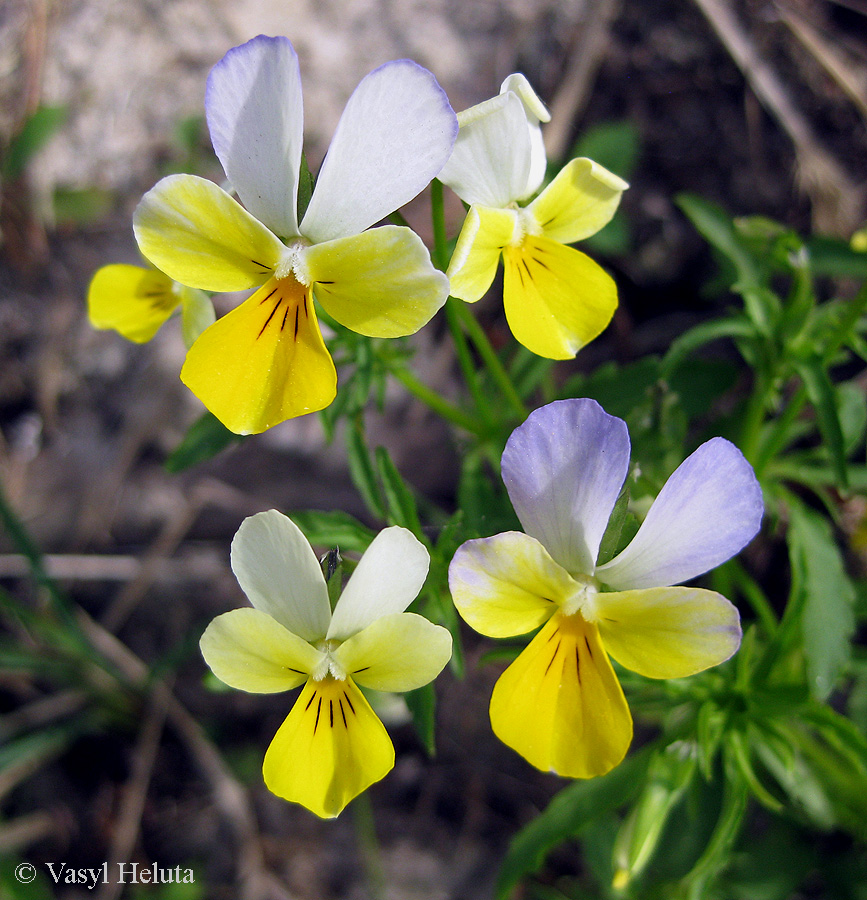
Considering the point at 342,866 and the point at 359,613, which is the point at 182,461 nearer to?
the point at 359,613

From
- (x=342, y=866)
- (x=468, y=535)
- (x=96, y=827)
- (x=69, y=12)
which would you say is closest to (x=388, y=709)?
(x=468, y=535)

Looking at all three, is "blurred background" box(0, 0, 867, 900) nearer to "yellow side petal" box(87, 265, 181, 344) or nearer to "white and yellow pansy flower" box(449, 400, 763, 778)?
"yellow side petal" box(87, 265, 181, 344)

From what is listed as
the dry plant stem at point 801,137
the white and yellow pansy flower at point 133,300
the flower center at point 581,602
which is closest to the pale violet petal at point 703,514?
the flower center at point 581,602

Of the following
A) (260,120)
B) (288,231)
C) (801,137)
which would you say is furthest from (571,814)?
(801,137)

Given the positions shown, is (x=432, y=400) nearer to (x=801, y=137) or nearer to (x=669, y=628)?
(x=669, y=628)

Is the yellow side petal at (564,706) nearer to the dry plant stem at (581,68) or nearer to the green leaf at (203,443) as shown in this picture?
the green leaf at (203,443)
